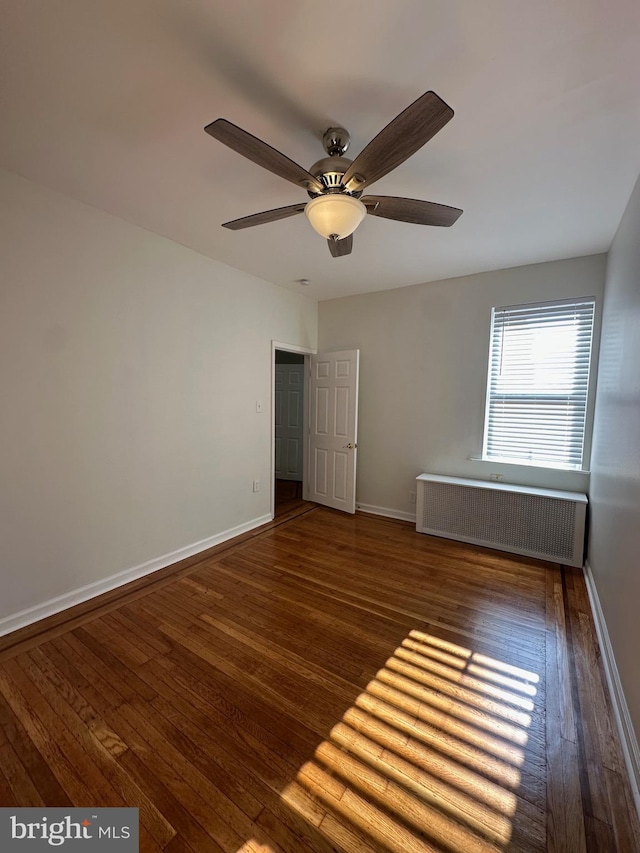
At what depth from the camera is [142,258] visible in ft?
8.98

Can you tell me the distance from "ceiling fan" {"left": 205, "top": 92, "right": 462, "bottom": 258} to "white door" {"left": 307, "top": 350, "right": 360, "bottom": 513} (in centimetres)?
235

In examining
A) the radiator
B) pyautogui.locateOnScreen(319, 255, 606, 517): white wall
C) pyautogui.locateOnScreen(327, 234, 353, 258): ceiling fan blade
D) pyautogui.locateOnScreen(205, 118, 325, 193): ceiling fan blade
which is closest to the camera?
pyautogui.locateOnScreen(205, 118, 325, 193): ceiling fan blade

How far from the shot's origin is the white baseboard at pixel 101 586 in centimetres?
220

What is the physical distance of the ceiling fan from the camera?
49.2 inches

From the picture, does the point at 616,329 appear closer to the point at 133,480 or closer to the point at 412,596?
the point at 412,596

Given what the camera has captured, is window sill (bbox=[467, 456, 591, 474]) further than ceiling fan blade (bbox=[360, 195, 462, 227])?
Yes

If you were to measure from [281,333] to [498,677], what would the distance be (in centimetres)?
364

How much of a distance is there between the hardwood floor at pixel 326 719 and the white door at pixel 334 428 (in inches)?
69.9

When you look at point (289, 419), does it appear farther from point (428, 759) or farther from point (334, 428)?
point (428, 759)

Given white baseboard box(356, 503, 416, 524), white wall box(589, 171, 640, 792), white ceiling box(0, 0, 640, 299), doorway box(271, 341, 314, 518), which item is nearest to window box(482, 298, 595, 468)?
white wall box(589, 171, 640, 792)

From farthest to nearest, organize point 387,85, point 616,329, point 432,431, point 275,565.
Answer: point 432,431, point 275,565, point 616,329, point 387,85

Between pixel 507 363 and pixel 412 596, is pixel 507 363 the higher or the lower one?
the higher one

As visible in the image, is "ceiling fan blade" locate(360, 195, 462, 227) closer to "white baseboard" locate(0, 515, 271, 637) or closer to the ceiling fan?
the ceiling fan

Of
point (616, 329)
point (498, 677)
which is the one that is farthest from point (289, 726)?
point (616, 329)
